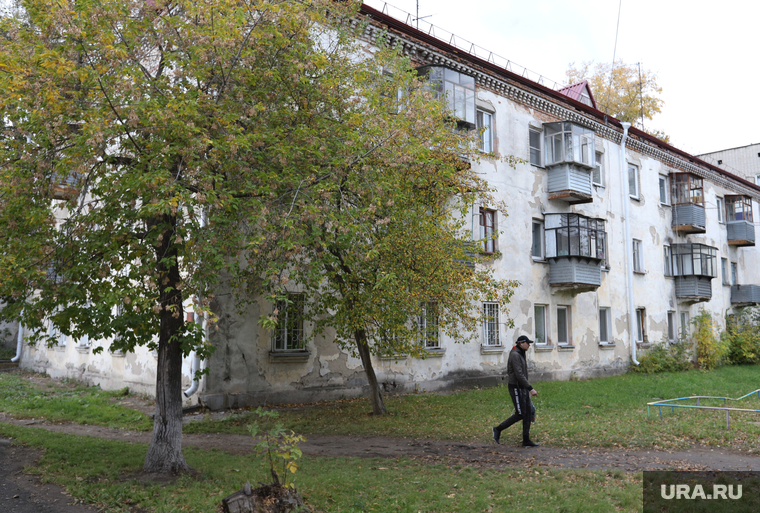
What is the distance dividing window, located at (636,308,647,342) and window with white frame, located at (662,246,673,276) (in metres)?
3.14

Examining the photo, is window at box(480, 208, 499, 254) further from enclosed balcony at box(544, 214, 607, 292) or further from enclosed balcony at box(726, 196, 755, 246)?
enclosed balcony at box(726, 196, 755, 246)

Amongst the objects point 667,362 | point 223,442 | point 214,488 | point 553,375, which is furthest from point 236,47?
point 667,362

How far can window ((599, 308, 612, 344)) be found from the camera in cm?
2491

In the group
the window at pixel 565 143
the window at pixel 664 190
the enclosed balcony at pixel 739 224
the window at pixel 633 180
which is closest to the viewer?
the window at pixel 565 143

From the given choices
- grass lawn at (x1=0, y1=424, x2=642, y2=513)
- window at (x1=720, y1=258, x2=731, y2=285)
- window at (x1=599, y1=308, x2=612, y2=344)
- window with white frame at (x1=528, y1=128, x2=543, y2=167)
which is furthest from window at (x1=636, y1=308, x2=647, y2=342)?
grass lawn at (x1=0, y1=424, x2=642, y2=513)

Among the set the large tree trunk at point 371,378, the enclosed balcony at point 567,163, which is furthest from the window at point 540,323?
the large tree trunk at point 371,378

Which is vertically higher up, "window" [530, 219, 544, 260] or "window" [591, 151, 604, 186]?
"window" [591, 151, 604, 186]

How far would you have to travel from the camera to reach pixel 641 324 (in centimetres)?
2714

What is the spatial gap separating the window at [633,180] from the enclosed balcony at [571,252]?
673 centimetres

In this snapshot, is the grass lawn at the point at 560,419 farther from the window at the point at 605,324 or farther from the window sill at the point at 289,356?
the window at the point at 605,324

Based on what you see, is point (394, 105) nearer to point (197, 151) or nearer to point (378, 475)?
point (197, 151)

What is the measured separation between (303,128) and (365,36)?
29.8 feet

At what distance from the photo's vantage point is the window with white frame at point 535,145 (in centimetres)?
2247

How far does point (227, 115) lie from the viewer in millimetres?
8109
